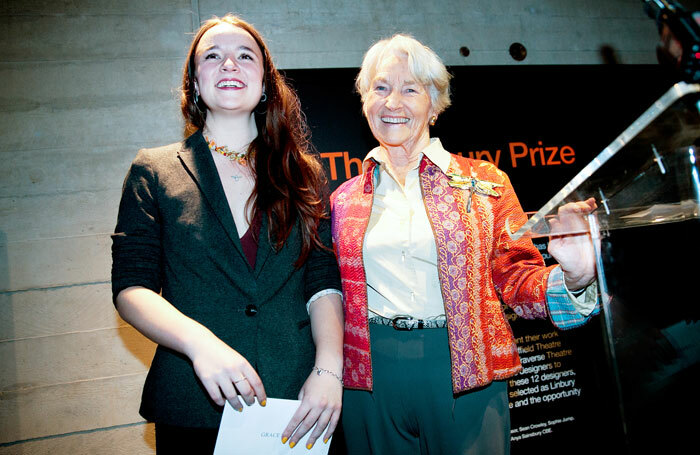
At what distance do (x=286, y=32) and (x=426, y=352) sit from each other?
2.31 metres

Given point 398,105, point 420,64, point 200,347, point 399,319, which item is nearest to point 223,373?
point 200,347

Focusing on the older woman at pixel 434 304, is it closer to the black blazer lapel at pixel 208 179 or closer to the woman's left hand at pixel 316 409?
the woman's left hand at pixel 316 409

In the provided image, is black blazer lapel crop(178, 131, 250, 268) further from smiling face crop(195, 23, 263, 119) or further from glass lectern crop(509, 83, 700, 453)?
glass lectern crop(509, 83, 700, 453)

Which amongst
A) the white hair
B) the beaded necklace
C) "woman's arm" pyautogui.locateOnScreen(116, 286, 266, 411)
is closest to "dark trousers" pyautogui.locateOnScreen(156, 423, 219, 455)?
"woman's arm" pyautogui.locateOnScreen(116, 286, 266, 411)

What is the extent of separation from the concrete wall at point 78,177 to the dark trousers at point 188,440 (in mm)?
1615

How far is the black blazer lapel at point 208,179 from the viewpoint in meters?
1.09

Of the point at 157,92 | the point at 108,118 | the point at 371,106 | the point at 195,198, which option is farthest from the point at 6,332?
the point at 371,106

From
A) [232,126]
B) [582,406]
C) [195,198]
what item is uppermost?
[232,126]

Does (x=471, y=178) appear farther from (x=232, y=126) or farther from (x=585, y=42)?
(x=585, y=42)

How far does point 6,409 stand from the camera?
7.38 feet

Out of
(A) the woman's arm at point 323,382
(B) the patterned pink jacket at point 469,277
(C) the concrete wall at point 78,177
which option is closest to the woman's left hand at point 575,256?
(B) the patterned pink jacket at point 469,277

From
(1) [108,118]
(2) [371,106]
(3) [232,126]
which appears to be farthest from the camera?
(1) [108,118]

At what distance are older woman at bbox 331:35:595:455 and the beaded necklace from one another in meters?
0.45

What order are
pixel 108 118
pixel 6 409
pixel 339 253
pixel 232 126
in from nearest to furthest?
pixel 232 126, pixel 339 253, pixel 6 409, pixel 108 118
